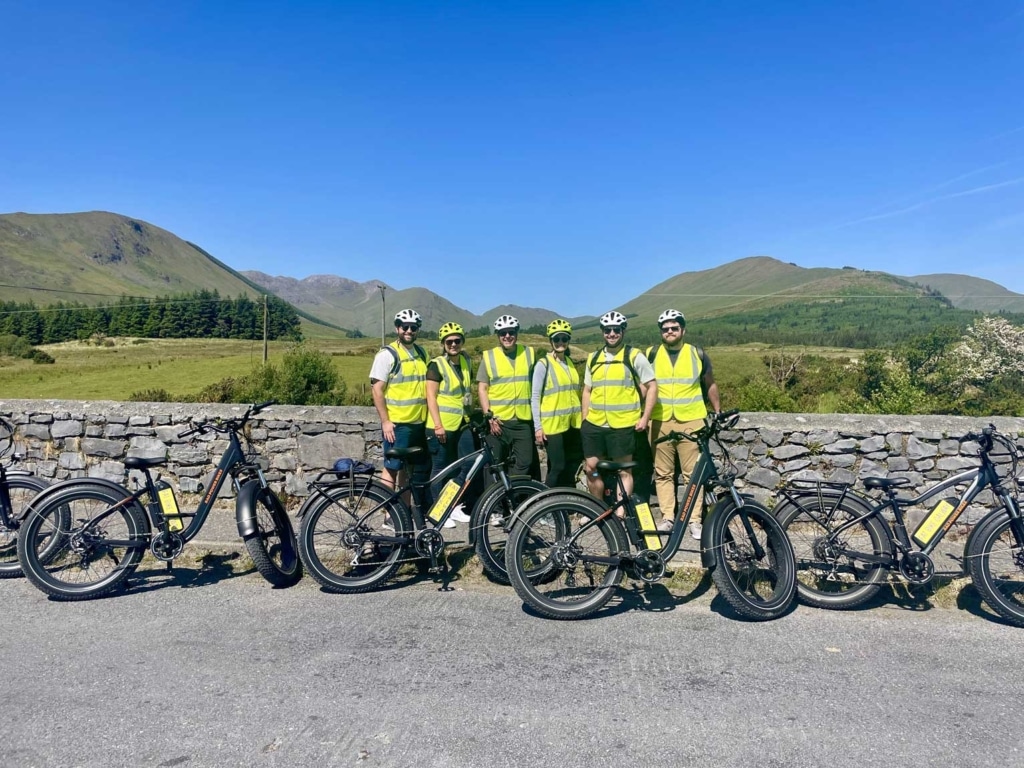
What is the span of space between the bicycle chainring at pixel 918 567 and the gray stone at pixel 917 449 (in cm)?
181

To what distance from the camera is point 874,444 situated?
5801 mm

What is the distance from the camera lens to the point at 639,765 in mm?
2627

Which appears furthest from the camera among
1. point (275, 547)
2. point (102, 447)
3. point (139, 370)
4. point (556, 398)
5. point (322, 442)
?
point (139, 370)

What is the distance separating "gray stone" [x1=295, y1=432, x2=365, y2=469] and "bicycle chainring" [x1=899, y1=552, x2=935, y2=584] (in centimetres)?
455

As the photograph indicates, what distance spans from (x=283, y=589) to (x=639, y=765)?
2.89 meters

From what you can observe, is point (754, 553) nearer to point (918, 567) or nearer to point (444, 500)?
point (918, 567)

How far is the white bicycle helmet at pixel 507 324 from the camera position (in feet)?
17.5

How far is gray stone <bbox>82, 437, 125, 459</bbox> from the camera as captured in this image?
6.78 metres

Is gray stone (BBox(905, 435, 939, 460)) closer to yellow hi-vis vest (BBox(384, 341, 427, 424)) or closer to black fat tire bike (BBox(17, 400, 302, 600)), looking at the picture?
yellow hi-vis vest (BBox(384, 341, 427, 424))

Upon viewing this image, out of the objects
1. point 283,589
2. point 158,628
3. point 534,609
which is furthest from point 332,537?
point 534,609

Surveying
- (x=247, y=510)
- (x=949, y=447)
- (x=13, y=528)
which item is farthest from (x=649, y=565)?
(x=13, y=528)

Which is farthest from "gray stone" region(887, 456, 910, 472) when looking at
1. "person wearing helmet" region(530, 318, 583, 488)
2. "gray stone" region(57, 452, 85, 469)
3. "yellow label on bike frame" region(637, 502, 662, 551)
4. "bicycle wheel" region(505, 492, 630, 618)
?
"gray stone" region(57, 452, 85, 469)

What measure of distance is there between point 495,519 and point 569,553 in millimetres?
619

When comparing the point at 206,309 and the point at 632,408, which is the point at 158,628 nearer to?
the point at 632,408
